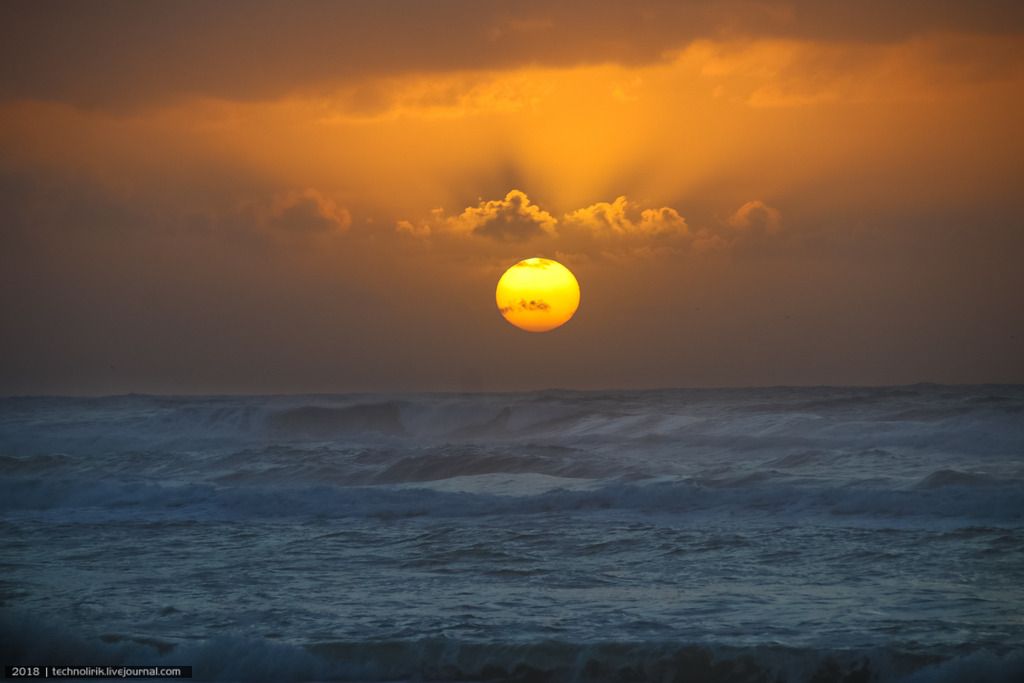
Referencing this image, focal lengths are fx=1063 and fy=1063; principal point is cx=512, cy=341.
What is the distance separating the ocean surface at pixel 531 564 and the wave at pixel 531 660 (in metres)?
0.02

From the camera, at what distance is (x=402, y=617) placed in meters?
10.0

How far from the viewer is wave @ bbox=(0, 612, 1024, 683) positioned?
8.47m

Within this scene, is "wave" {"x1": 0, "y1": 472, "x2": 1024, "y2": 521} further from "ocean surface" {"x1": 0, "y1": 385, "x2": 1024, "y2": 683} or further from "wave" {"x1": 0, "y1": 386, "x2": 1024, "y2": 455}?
"wave" {"x1": 0, "y1": 386, "x2": 1024, "y2": 455}

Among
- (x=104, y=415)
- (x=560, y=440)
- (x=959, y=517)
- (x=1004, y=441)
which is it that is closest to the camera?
(x=959, y=517)

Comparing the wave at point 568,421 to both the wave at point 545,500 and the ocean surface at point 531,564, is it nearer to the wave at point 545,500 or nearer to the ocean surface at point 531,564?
the ocean surface at point 531,564

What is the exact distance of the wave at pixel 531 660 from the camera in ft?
27.8

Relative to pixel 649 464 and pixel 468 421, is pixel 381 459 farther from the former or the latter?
pixel 468 421

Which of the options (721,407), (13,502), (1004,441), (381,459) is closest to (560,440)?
(721,407)

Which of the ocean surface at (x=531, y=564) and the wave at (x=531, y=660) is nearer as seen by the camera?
the wave at (x=531, y=660)

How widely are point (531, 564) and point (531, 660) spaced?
12.1 feet

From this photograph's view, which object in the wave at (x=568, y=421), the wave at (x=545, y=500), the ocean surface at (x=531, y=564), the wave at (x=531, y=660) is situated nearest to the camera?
the wave at (x=531, y=660)

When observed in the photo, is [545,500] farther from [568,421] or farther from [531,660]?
[568,421]

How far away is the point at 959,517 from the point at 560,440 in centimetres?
2097

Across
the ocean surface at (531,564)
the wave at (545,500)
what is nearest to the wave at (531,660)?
the ocean surface at (531,564)
